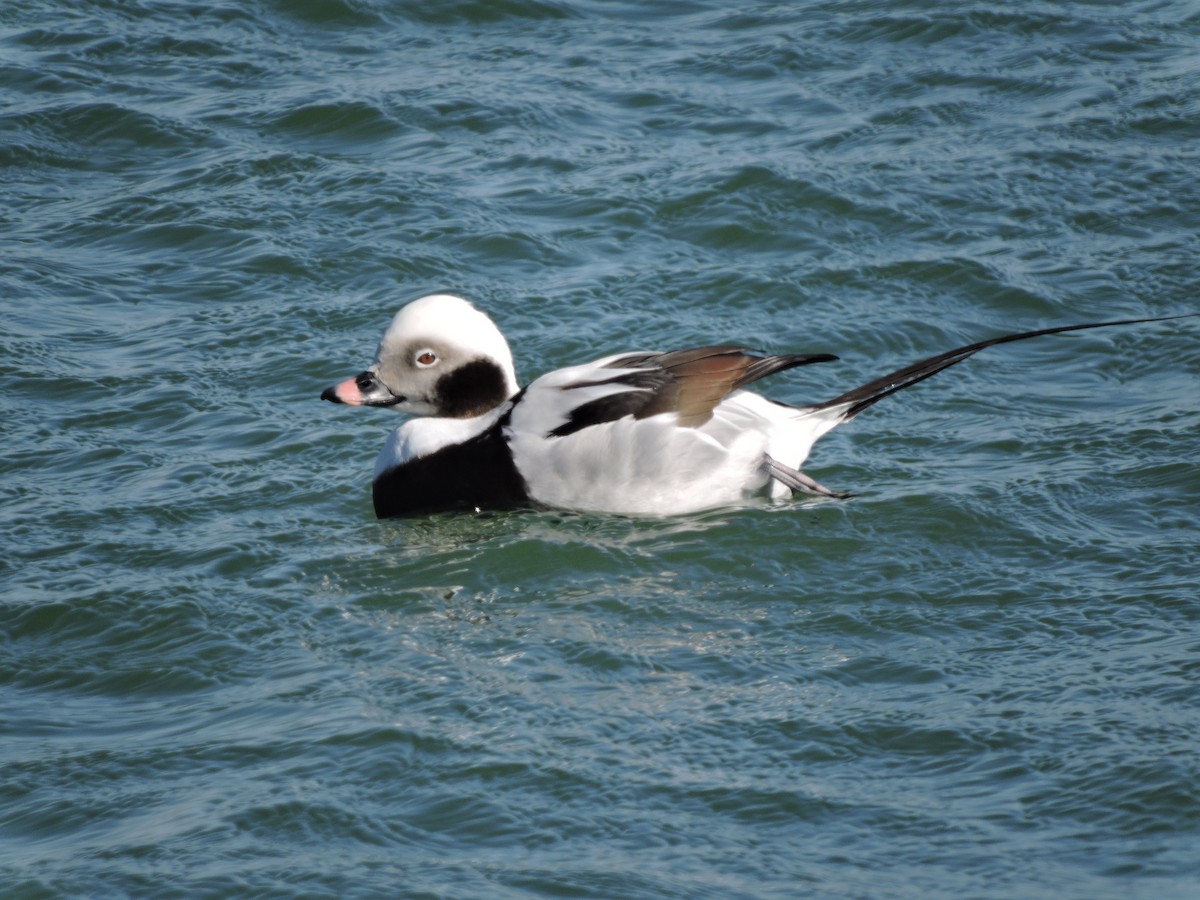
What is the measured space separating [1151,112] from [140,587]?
24.4ft

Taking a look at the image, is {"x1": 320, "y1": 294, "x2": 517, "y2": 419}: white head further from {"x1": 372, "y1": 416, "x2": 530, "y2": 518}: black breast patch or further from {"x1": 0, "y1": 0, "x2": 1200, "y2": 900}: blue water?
{"x1": 0, "y1": 0, "x2": 1200, "y2": 900}: blue water

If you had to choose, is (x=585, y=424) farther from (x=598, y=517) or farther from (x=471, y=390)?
(x=471, y=390)

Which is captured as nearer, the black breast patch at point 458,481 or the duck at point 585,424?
the duck at point 585,424

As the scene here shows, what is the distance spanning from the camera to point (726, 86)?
11953 millimetres

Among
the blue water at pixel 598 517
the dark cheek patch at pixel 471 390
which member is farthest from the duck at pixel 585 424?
the blue water at pixel 598 517

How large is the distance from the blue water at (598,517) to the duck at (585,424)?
0.59 feet

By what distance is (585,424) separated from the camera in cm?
728

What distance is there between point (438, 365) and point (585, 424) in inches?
30.7

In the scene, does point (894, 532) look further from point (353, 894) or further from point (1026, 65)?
point (1026, 65)

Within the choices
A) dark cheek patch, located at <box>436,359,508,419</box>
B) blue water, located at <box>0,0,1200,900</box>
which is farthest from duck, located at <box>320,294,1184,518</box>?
blue water, located at <box>0,0,1200,900</box>

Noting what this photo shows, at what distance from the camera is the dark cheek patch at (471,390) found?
7.64 meters

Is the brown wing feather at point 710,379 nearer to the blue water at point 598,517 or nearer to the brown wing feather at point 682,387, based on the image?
the brown wing feather at point 682,387

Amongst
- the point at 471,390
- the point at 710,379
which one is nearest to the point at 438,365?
the point at 471,390

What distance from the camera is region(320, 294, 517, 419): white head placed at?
756 centimetres
